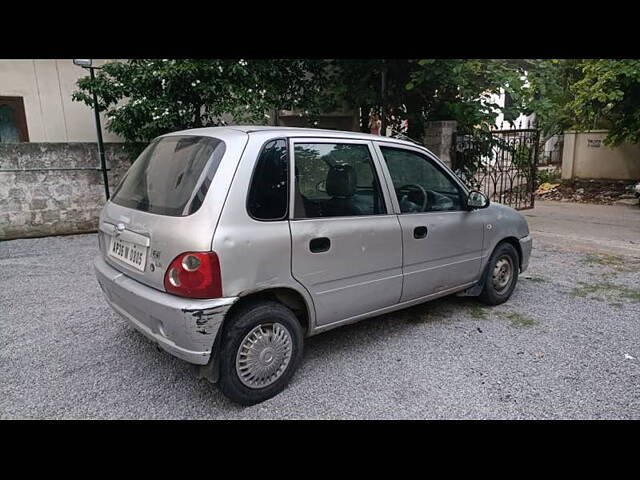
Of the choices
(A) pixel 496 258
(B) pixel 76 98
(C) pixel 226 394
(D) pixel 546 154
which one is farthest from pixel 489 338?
(D) pixel 546 154

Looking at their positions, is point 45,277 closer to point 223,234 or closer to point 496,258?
point 223,234

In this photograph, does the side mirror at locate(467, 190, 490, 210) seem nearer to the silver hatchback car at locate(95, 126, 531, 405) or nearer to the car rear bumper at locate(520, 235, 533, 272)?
the silver hatchback car at locate(95, 126, 531, 405)

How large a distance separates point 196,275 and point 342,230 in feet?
3.55

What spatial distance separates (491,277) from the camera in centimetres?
436

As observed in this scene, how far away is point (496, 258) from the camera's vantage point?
4.34 meters

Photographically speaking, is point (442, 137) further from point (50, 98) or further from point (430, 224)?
point (50, 98)

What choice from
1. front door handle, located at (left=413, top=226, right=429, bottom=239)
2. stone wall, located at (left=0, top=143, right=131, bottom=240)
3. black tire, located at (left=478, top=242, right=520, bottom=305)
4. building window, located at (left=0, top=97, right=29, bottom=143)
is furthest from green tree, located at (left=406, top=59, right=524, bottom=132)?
building window, located at (left=0, top=97, right=29, bottom=143)

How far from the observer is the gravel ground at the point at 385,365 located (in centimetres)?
276

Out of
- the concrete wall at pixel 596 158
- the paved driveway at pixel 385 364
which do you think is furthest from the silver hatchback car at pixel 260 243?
the concrete wall at pixel 596 158

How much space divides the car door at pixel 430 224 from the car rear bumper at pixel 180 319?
1.64 meters

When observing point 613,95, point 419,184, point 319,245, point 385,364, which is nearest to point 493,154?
point 613,95

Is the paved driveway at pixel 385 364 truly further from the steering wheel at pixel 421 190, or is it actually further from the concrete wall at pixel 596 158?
the concrete wall at pixel 596 158

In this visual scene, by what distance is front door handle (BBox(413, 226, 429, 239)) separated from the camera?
356 cm

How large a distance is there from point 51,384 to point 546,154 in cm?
1989
